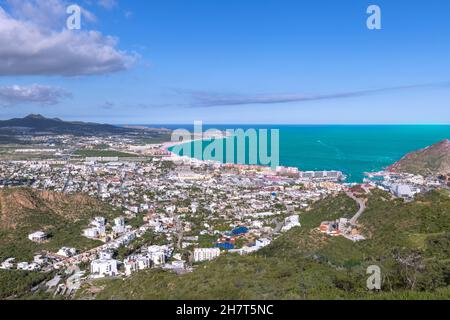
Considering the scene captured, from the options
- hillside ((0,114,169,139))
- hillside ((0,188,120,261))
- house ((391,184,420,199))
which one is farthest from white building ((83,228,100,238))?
hillside ((0,114,169,139))

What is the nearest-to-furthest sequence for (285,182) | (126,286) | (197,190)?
(126,286)
(197,190)
(285,182)

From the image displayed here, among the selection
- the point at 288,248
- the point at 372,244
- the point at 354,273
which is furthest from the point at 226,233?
the point at 354,273

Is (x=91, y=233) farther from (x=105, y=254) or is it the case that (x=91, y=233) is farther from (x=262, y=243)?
(x=262, y=243)

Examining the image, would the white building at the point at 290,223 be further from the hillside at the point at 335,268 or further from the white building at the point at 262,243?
the hillside at the point at 335,268

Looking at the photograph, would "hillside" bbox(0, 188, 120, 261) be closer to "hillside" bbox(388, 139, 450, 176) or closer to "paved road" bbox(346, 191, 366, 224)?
"paved road" bbox(346, 191, 366, 224)
